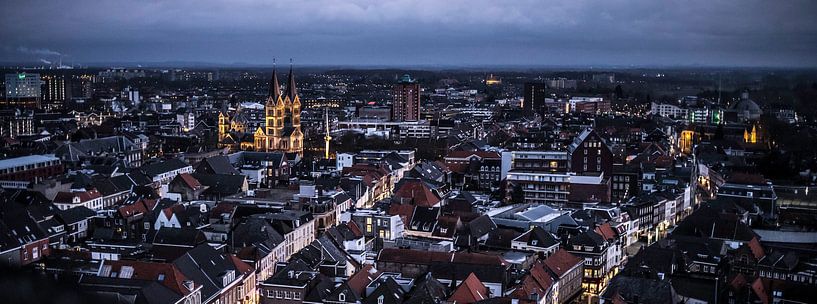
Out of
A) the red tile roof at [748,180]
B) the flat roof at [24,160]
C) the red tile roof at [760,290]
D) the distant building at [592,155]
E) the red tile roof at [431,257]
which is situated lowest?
the red tile roof at [760,290]

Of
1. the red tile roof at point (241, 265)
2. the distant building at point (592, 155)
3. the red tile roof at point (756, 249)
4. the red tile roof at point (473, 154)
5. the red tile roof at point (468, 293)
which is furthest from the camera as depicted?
the red tile roof at point (473, 154)

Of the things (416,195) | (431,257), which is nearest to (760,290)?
(431,257)

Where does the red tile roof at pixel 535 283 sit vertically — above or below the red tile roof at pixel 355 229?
below

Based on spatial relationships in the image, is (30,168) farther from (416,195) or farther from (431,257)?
(431,257)

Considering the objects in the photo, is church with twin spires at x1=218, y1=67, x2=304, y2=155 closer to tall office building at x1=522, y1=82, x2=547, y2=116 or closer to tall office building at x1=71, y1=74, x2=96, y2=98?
tall office building at x1=522, y1=82, x2=547, y2=116

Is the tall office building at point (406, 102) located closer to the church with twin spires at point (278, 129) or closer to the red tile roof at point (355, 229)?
the church with twin spires at point (278, 129)

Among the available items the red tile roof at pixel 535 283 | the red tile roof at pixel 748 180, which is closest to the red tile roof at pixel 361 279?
the red tile roof at pixel 535 283
